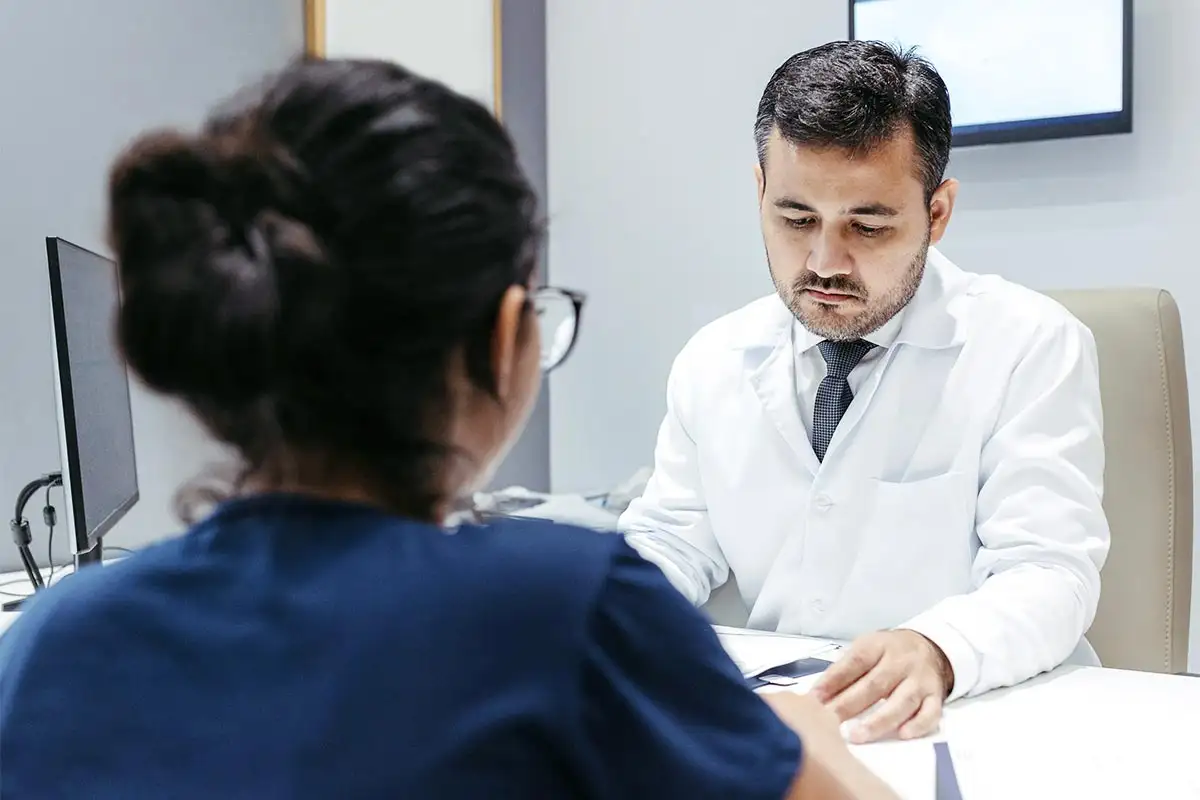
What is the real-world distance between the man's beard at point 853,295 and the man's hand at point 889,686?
0.55 metres

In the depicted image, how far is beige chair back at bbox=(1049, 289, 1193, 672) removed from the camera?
147 centimetres

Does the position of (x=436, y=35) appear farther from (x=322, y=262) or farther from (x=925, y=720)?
(x=322, y=262)

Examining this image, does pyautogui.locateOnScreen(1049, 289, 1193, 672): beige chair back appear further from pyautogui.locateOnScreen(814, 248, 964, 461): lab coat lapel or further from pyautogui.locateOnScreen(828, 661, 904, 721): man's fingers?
pyautogui.locateOnScreen(828, 661, 904, 721): man's fingers

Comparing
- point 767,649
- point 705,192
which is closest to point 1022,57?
point 705,192

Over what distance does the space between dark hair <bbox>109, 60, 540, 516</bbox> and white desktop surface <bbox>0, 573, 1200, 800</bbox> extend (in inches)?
22.1

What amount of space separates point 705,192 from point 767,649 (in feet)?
5.48

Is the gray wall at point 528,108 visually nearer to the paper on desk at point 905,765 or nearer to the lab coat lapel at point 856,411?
the lab coat lapel at point 856,411

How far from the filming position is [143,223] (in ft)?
1.72

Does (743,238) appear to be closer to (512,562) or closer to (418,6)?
(418,6)

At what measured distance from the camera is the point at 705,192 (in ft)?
8.89

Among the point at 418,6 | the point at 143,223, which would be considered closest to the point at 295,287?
the point at 143,223

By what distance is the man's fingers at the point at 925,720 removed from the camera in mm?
989

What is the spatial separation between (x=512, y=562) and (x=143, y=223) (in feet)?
0.80

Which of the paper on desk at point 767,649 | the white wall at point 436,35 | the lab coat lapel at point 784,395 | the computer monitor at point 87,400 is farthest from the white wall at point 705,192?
the paper on desk at point 767,649
